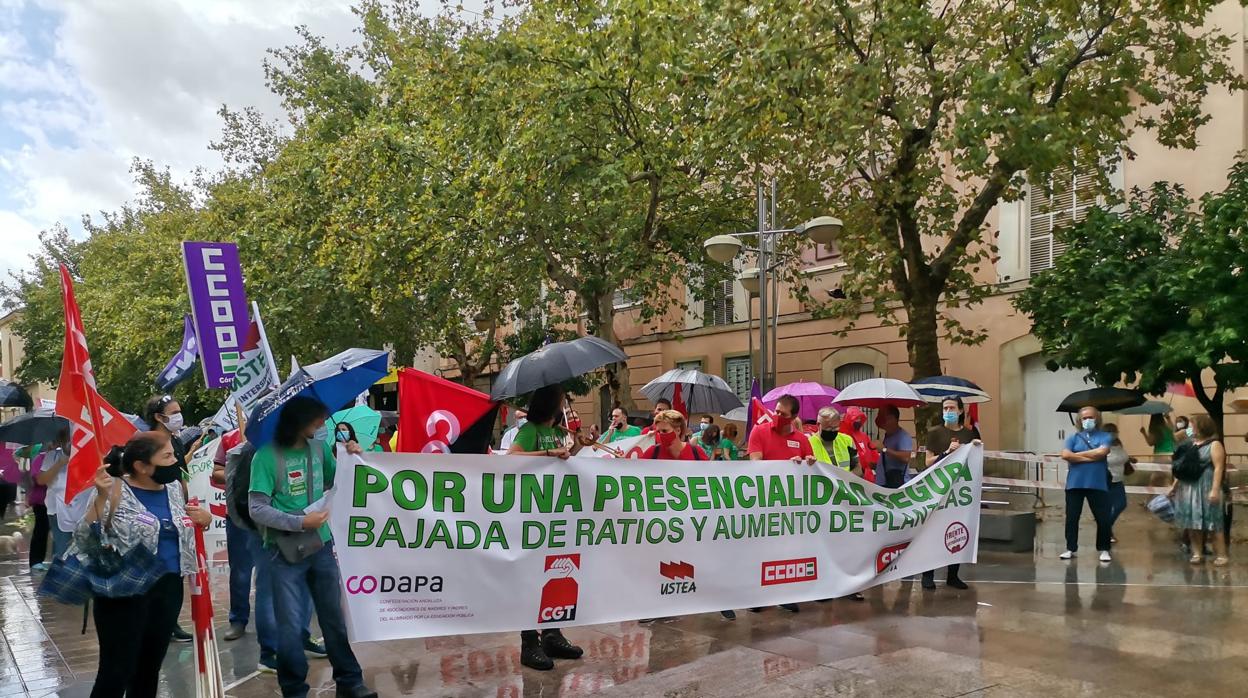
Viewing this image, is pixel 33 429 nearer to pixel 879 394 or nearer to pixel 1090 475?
pixel 879 394

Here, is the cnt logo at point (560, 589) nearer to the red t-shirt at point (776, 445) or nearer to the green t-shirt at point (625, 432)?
the red t-shirt at point (776, 445)

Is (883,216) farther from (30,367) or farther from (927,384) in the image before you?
(30,367)

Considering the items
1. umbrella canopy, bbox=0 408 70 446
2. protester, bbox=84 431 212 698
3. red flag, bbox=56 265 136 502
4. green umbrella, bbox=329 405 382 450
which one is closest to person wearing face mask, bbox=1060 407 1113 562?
green umbrella, bbox=329 405 382 450

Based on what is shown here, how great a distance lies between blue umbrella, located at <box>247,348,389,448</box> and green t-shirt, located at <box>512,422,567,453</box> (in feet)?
3.31

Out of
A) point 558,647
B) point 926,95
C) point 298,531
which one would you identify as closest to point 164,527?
point 298,531

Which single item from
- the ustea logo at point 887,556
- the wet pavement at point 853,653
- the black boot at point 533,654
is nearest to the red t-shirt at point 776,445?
the ustea logo at point 887,556

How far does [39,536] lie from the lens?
11.6m

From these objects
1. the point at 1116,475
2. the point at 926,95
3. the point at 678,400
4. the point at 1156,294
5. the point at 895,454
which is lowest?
the point at 1116,475

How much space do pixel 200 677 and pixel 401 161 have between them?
1572 cm

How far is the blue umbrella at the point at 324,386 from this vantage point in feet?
17.3

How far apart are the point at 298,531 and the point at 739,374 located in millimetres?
21209

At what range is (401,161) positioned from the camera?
63.4ft

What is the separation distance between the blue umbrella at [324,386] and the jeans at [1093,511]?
763 centimetres

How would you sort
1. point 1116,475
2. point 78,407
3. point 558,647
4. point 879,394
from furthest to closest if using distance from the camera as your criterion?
point 879,394, point 1116,475, point 558,647, point 78,407
